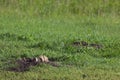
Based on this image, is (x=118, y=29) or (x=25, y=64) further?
→ (x=118, y=29)

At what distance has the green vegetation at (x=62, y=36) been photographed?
20.3ft

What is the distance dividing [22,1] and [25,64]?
5.73 m

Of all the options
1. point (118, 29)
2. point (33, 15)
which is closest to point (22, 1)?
point (33, 15)

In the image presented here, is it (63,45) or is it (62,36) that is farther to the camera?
(62,36)

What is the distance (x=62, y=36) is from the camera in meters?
8.76

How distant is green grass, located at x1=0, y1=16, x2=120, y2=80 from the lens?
20.0ft

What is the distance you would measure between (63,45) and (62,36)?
0.88 metres

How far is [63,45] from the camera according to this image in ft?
25.9

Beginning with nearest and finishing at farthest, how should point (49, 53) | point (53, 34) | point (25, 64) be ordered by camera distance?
1. point (25, 64)
2. point (49, 53)
3. point (53, 34)

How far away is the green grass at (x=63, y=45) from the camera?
609 centimetres

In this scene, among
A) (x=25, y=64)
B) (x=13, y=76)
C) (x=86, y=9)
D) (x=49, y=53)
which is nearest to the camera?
(x=13, y=76)

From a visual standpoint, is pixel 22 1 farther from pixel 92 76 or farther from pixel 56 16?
pixel 92 76

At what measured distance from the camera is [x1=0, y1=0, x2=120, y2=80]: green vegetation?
618 cm

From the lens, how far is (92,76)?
19.7 ft
